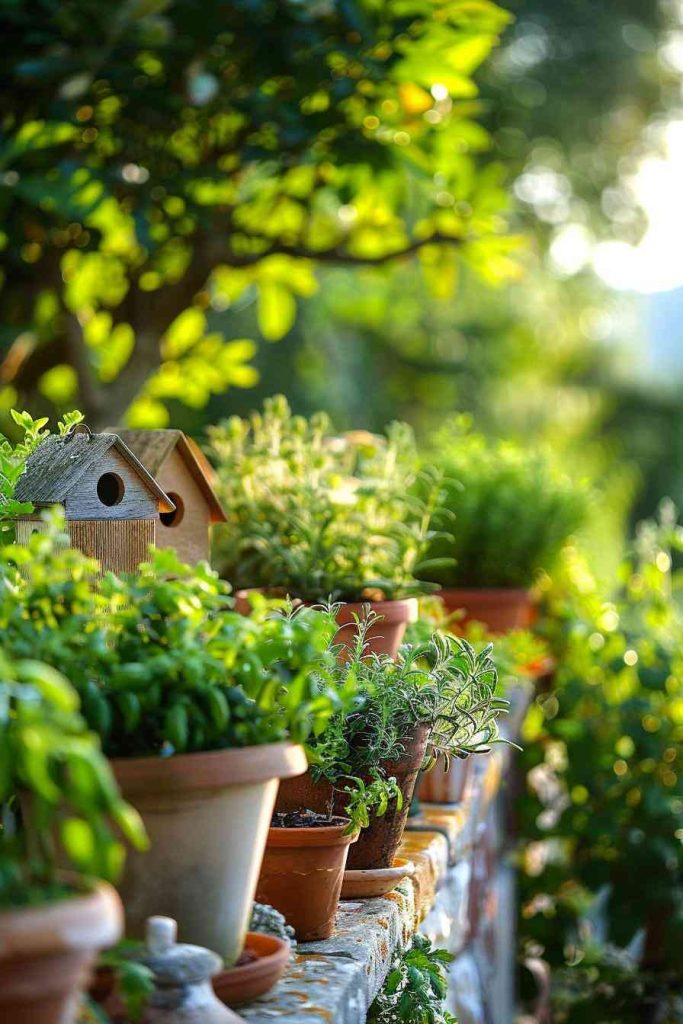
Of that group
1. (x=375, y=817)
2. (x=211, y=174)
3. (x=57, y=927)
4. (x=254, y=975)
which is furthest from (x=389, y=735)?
(x=211, y=174)

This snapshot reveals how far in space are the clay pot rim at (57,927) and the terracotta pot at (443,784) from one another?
1285mm

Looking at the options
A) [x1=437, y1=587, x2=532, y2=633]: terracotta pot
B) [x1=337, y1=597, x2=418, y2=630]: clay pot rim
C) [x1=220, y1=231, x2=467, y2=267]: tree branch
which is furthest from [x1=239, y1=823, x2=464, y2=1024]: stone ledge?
[x1=220, y1=231, x2=467, y2=267]: tree branch

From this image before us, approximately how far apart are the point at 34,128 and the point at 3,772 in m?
1.71

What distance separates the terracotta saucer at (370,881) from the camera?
1366 millimetres

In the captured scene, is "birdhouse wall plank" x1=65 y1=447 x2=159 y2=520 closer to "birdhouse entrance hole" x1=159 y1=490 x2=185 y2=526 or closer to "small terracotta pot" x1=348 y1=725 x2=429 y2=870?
"birdhouse entrance hole" x1=159 y1=490 x2=185 y2=526

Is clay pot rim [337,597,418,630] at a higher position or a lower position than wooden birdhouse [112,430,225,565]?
lower

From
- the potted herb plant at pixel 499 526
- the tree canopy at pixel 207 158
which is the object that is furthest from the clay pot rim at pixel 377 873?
the potted herb plant at pixel 499 526

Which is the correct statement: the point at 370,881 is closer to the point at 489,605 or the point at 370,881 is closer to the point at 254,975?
the point at 254,975

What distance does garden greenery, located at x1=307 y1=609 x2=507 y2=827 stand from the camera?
4.14 feet

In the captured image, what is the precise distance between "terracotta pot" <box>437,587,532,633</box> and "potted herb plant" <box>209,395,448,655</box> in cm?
79

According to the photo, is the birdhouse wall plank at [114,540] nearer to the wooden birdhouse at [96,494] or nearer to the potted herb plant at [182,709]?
the wooden birdhouse at [96,494]

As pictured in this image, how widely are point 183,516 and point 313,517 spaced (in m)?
0.25

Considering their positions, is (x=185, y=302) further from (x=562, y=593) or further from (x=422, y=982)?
(x=422, y=982)

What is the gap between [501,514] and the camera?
2.78 metres
